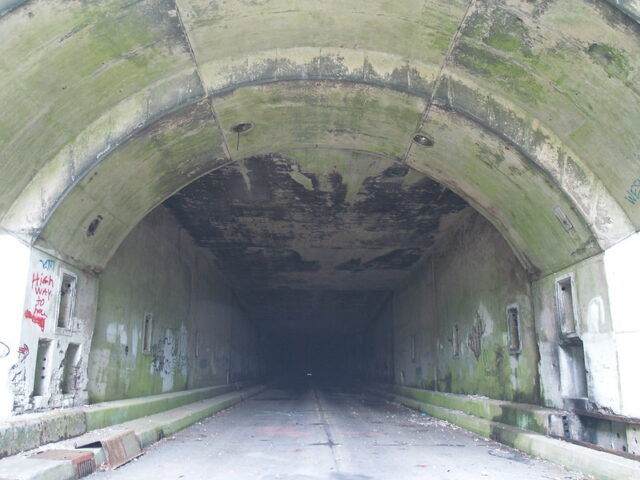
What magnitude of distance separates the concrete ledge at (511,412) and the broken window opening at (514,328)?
866mm

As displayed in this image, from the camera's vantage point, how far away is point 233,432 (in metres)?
9.38

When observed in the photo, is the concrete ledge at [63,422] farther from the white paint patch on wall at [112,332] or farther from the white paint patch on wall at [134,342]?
the white paint patch on wall at [112,332]

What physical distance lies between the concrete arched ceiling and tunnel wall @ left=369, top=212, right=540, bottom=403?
1.57 meters

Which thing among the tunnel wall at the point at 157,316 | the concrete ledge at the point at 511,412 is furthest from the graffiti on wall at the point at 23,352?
the concrete ledge at the point at 511,412

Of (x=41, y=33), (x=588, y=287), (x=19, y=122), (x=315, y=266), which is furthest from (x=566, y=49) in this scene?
(x=315, y=266)

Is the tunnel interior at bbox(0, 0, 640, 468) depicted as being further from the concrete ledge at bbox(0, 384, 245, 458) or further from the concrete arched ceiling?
the concrete ledge at bbox(0, 384, 245, 458)

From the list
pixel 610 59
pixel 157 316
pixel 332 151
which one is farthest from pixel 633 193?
pixel 157 316

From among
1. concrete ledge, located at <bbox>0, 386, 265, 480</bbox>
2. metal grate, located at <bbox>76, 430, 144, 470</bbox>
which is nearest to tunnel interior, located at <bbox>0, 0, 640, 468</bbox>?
concrete ledge, located at <bbox>0, 386, 265, 480</bbox>

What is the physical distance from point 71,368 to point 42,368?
825mm

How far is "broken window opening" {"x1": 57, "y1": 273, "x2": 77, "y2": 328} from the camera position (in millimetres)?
7273

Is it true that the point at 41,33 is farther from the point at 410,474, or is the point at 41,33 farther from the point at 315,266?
the point at 315,266

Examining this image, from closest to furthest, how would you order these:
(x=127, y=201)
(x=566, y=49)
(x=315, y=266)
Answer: (x=566, y=49), (x=127, y=201), (x=315, y=266)

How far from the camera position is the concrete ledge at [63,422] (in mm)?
5438

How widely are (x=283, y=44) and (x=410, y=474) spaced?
4.89m
